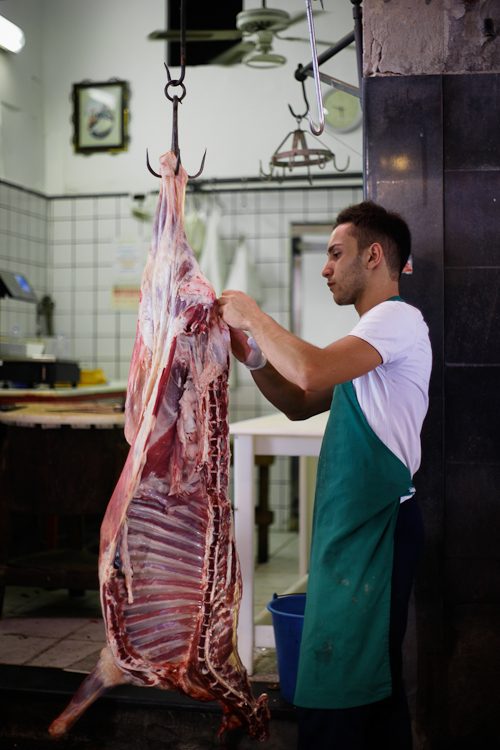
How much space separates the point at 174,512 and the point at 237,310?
0.50 metres

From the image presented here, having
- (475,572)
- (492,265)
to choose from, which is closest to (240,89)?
(492,265)

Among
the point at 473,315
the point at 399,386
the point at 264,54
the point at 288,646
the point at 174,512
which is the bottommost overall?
the point at 288,646

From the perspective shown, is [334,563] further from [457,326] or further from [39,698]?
[39,698]

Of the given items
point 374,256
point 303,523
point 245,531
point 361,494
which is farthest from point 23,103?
point 361,494

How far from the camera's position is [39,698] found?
2398 millimetres

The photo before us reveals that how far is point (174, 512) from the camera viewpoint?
1649 millimetres

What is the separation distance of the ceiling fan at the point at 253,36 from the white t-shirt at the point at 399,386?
149 inches

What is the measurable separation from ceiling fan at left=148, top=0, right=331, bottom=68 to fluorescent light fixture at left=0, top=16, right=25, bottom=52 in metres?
1.05

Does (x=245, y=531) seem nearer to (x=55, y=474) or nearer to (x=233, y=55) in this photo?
(x=55, y=474)

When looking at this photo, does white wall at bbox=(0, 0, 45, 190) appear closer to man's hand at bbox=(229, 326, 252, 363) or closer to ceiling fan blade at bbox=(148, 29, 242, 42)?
ceiling fan blade at bbox=(148, 29, 242, 42)

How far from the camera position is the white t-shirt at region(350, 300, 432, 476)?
1.65 meters

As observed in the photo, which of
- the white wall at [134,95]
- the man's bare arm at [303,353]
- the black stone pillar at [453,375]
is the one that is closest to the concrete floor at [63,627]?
the black stone pillar at [453,375]

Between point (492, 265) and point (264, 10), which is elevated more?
point (264, 10)

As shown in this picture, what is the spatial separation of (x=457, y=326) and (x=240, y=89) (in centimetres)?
408
